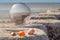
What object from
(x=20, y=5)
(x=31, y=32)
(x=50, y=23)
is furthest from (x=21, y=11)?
(x=50, y=23)

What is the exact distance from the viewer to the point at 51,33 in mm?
5934

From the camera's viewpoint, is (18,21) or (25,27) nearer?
(25,27)

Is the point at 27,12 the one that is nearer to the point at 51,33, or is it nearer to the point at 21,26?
the point at 21,26

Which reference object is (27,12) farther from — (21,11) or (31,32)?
(31,32)

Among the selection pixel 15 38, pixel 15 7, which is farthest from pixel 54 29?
pixel 15 38

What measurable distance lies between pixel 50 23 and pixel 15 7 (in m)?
1.53

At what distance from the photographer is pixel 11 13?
4.59 m

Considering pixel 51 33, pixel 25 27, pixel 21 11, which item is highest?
pixel 21 11

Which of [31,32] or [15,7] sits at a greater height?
[15,7]

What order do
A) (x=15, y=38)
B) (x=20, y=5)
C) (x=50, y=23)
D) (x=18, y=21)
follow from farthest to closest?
(x=50, y=23), (x=18, y=21), (x=20, y=5), (x=15, y=38)

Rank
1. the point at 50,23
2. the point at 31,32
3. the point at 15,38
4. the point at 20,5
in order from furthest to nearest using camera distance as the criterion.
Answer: the point at 50,23 < the point at 20,5 < the point at 31,32 < the point at 15,38

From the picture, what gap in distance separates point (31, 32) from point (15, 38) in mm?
431

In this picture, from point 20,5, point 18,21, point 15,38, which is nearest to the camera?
point 15,38

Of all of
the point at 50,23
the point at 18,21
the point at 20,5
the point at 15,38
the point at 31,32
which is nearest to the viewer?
the point at 15,38
